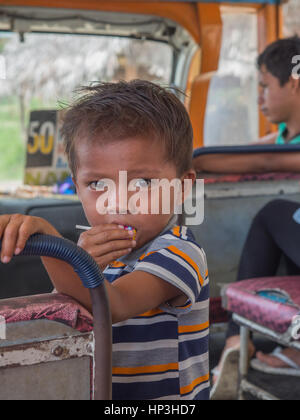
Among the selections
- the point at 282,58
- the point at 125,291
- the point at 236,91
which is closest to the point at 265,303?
the point at 125,291

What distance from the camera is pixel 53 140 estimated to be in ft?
7.79

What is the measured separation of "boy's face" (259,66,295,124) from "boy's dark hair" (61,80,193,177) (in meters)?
1.37

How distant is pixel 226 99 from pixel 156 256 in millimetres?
2983

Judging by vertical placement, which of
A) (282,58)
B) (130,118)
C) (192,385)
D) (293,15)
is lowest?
(192,385)

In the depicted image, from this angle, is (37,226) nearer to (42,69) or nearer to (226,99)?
(226,99)

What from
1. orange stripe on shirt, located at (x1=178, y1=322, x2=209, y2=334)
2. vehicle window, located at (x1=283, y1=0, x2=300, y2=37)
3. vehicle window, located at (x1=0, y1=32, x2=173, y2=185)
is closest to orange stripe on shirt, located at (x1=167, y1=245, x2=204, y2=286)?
orange stripe on shirt, located at (x1=178, y1=322, x2=209, y2=334)

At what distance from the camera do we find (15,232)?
0.57m

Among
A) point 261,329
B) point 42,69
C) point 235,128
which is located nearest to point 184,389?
point 261,329

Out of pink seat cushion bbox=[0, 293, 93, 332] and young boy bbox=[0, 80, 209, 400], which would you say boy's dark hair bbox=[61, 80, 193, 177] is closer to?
young boy bbox=[0, 80, 209, 400]

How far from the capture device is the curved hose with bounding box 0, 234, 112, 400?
1.77ft

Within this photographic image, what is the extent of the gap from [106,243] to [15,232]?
0.33 metres

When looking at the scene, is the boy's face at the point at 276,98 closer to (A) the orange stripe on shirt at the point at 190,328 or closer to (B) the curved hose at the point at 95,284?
(A) the orange stripe on shirt at the point at 190,328

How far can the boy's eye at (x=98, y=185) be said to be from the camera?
949 mm

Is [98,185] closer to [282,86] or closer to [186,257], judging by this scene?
[186,257]
